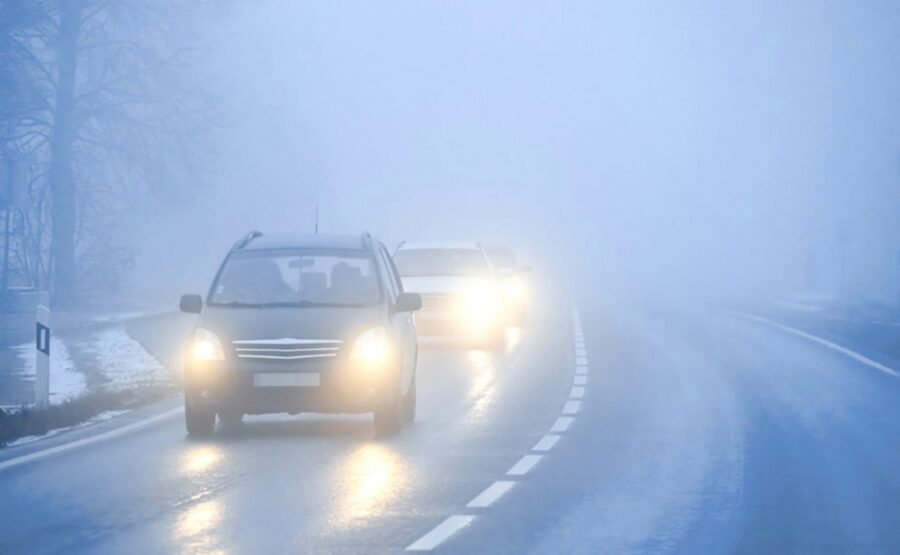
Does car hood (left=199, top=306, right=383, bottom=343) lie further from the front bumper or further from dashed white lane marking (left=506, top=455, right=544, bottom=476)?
dashed white lane marking (left=506, top=455, right=544, bottom=476)

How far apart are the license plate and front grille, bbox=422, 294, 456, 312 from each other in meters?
13.3

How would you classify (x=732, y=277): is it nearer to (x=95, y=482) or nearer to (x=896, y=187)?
(x=896, y=187)

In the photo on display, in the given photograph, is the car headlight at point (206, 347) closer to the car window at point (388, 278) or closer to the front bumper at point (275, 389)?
the front bumper at point (275, 389)

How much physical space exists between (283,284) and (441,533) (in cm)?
658

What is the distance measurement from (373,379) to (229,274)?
6.67 ft

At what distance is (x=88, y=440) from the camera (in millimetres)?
15203

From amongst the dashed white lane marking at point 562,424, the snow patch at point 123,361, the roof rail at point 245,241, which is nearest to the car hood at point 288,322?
the roof rail at point 245,241

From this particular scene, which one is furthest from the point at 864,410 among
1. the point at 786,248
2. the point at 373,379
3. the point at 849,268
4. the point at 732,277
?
the point at 786,248

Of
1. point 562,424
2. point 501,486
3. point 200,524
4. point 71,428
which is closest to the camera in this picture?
point 200,524

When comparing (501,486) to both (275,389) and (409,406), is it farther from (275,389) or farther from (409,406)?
(409,406)

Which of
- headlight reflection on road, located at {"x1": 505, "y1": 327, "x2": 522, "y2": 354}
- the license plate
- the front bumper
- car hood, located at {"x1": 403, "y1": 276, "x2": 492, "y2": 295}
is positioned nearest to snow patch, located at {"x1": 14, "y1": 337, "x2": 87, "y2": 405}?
the front bumper

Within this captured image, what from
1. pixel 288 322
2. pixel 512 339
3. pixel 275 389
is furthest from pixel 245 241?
pixel 512 339

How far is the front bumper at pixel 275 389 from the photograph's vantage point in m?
15.0

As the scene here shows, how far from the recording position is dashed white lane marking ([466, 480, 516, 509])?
11.5 meters
